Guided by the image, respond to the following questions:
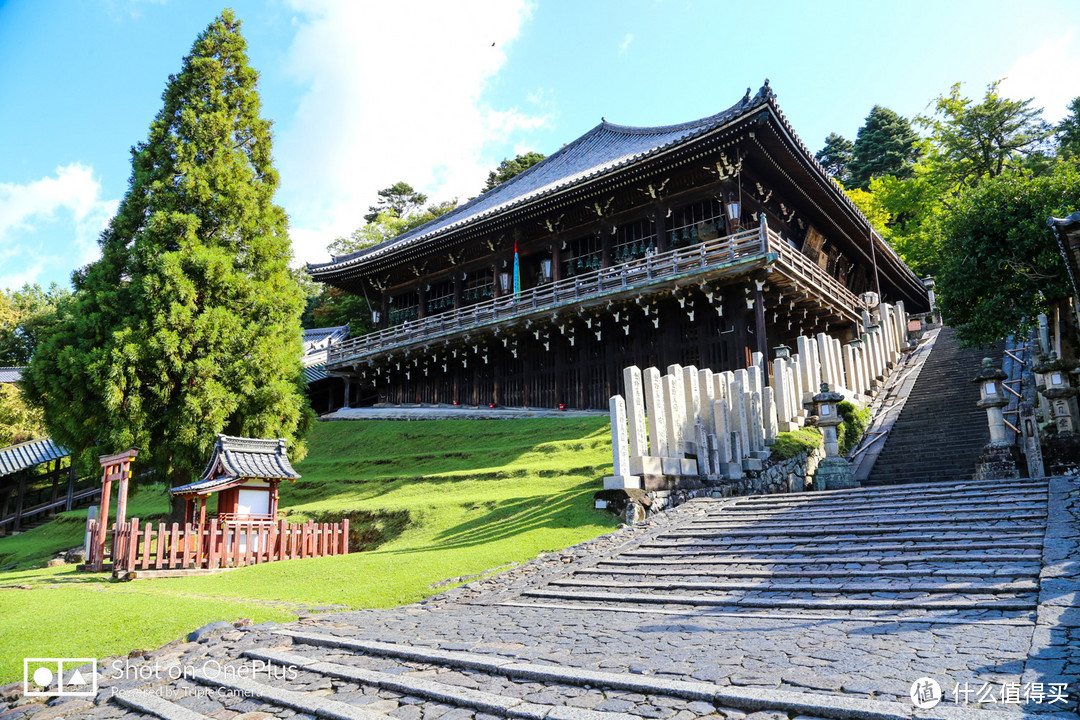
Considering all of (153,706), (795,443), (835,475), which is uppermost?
(795,443)

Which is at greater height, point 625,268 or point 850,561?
point 625,268

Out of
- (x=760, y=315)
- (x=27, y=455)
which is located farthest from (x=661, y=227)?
(x=27, y=455)

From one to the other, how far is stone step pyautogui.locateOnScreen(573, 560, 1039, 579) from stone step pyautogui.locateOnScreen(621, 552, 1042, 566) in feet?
0.98

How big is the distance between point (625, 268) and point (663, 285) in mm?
1767

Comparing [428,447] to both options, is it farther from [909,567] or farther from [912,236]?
[912,236]

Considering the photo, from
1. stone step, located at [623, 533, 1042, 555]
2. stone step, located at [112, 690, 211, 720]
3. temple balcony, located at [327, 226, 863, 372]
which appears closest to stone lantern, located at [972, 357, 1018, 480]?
stone step, located at [623, 533, 1042, 555]

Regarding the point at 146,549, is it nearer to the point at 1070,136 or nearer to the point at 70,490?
the point at 70,490

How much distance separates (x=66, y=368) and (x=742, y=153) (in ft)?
57.9

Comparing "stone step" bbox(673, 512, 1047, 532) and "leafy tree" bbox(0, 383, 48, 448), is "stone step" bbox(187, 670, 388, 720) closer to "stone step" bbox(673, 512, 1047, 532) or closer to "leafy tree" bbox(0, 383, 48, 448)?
"stone step" bbox(673, 512, 1047, 532)

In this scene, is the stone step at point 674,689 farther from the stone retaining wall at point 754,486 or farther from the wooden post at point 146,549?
the wooden post at point 146,549

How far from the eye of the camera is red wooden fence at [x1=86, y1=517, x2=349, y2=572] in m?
10.3

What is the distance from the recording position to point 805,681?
354cm

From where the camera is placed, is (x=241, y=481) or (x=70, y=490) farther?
(x=70, y=490)

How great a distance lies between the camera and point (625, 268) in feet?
66.2
